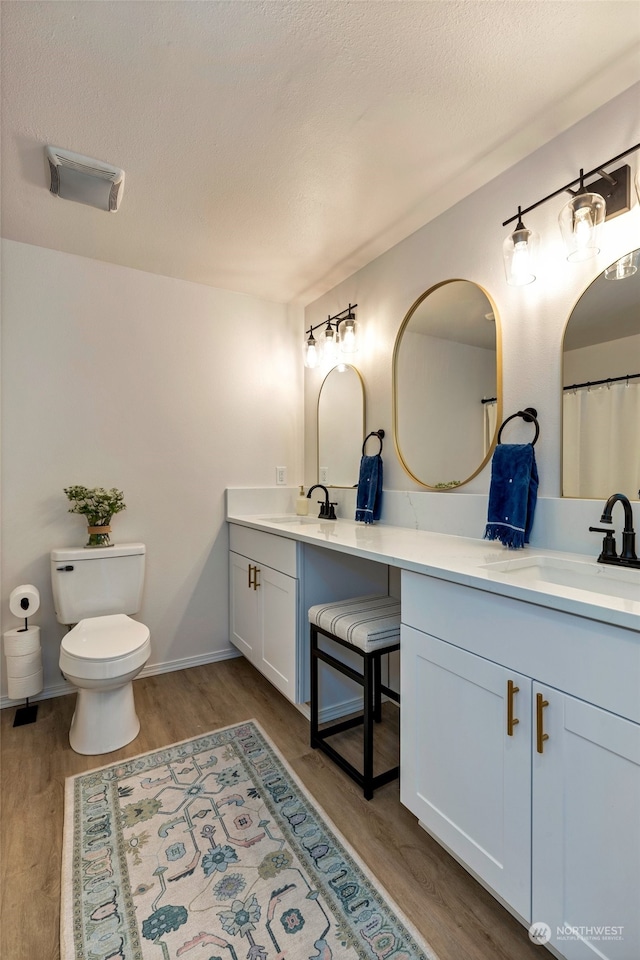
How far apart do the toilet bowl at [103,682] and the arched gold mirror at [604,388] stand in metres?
1.80

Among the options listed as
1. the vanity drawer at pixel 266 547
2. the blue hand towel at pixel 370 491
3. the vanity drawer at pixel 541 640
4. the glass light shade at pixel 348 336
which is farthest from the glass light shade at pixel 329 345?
the vanity drawer at pixel 541 640

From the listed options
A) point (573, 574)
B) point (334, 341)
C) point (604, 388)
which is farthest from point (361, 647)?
point (334, 341)

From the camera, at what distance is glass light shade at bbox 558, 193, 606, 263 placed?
4.25 feet

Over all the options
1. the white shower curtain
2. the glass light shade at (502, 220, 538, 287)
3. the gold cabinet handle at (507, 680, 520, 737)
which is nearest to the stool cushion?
the gold cabinet handle at (507, 680, 520, 737)

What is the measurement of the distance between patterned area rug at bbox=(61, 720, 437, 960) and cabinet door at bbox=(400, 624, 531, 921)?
0.79ft

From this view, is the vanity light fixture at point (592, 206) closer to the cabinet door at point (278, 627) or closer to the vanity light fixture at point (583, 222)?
the vanity light fixture at point (583, 222)

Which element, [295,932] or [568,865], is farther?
[295,932]

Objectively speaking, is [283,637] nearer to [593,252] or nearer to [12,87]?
[593,252]

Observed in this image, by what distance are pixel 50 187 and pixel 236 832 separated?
2431 millimetres

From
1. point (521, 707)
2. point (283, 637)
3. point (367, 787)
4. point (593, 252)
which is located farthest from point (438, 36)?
point (367, 787)

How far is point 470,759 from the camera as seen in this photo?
114 cm

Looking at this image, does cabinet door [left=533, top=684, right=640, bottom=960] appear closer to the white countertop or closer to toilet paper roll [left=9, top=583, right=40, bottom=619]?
the white countertop

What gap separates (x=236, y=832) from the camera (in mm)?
1421

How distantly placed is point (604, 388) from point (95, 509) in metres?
2.23
